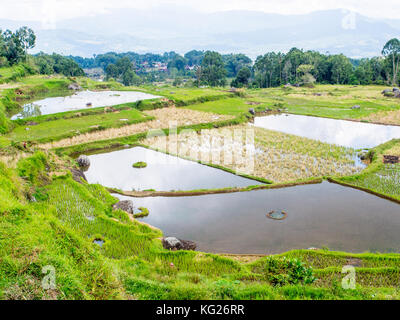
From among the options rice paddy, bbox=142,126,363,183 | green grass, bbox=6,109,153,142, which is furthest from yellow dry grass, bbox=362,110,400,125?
green grass, bbox=6,109,153,142

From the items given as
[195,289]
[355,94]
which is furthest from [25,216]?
[355,94]

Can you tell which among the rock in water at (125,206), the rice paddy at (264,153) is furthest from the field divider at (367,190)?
the rock in water at (125,206)

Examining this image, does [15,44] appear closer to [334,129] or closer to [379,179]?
[334,129]

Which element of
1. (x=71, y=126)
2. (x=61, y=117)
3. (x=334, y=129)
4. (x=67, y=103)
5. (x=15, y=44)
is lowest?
(x=334, y=129)

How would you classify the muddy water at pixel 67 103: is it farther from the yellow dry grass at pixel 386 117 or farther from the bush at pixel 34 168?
the yellow dry grass at pixel 386 117

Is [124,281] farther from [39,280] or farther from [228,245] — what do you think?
[228,245]

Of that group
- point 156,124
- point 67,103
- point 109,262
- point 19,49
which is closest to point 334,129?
point 156,124

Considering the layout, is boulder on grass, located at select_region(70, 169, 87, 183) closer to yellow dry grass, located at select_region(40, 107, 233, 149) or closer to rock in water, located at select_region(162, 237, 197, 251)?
yellow dry grass, located at select_region(40, 107, 233, 149)
